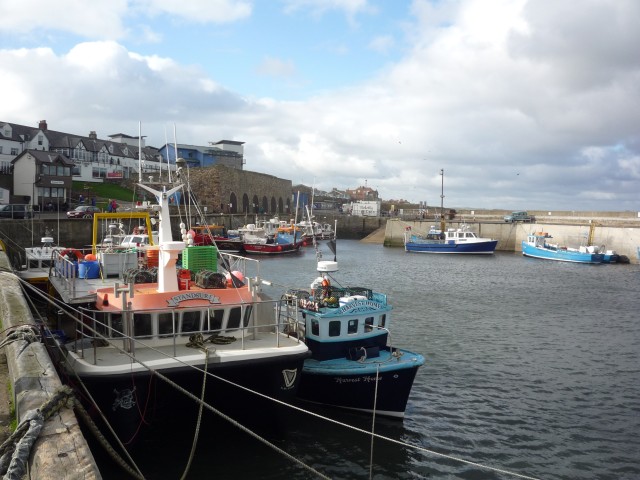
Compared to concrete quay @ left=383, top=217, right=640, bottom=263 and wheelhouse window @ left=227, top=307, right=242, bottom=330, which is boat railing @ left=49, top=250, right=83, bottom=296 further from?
concrete quay @ left=383, top=217, right=640, bottom=263

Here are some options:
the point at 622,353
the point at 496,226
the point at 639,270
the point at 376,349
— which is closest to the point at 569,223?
the point at 496,226

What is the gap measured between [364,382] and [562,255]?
176 ft

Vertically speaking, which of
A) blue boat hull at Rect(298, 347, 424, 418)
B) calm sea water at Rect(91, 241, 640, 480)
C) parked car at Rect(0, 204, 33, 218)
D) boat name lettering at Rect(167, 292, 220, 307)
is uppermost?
Answer: parked car at Rect(0, 204, 33, 218)

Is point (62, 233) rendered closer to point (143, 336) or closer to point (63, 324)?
point (63, 324)

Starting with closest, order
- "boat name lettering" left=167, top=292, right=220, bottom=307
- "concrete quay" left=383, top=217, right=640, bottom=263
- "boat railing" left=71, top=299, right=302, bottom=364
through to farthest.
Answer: "boat railing" left=71, top=299, right=302, bottom=364
"boat name lettering" left=167, top=292, right=220, bottom=307
"concrete quay" left=383, top=217, right=640, bottom=263

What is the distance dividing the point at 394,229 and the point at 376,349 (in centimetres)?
Answer: 6554

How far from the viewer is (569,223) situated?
7581cm

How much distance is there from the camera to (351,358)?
15.7 metres

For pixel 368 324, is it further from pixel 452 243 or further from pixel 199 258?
pixel 452 243

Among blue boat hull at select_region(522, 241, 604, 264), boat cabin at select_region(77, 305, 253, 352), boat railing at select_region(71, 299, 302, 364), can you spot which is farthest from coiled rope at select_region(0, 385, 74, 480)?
blue boat hull at select_region(522, 241, 604, 264)

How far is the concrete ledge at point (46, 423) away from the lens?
583cm

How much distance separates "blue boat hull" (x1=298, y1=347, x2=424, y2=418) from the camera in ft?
48.6

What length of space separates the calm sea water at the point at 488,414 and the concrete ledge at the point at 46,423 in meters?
4.37

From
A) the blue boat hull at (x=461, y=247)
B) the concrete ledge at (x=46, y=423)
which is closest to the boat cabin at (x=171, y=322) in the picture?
the concrete ledge at (x=46, y=423)
